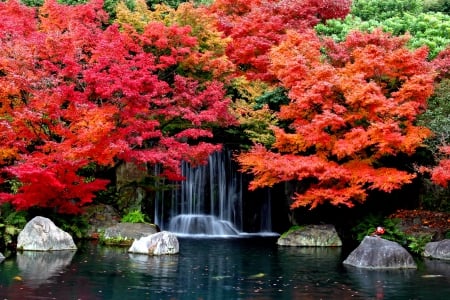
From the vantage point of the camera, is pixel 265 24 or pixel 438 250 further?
pixel 265 24

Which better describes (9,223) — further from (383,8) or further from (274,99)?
(383,8)

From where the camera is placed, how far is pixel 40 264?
678 inches

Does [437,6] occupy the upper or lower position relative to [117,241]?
upper

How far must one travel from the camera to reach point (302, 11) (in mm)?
29922

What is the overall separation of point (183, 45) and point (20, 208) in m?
8.95

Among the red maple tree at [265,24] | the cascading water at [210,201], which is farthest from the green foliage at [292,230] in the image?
the red maple tree at [265,24]

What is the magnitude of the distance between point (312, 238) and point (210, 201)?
644cm

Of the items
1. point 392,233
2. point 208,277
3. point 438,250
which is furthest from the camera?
point 392,233

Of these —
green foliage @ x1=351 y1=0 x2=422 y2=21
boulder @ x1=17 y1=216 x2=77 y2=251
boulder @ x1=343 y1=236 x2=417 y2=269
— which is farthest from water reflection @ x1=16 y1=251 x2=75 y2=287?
green foliage @ x1=351 y1=0 x2=422 y2=21

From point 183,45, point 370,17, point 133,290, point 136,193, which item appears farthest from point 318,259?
point 370,17

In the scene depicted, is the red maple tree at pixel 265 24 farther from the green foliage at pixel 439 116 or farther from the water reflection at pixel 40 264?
the water reflection at pixel 40 264

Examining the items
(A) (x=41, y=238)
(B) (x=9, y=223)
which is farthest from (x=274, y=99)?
(B) (x=9, y=223)

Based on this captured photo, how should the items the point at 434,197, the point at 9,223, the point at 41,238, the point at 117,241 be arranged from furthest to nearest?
the point at 434,197
the point at 117,241
the point at 9,223
the point at 41,238

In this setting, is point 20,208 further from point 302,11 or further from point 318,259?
point 302,11
